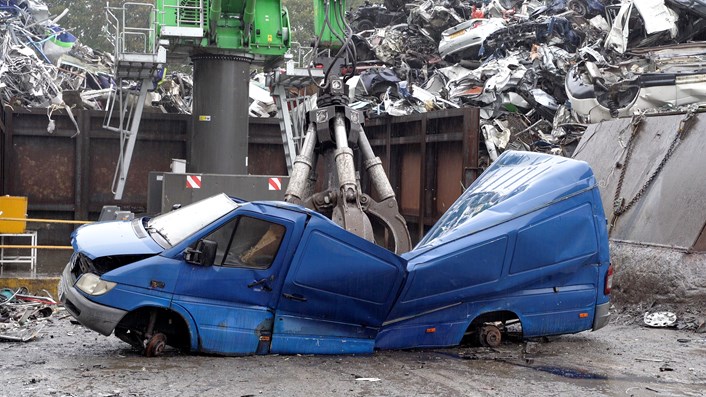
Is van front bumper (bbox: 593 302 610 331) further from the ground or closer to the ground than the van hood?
closer to the ground

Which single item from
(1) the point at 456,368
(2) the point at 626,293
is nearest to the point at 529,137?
(2) the point at 626,293

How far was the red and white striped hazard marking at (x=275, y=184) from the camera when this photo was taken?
1260cm

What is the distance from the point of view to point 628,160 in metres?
11.6

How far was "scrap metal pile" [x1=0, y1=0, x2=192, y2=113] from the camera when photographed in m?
16.7

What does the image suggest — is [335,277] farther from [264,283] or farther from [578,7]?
[578,7]

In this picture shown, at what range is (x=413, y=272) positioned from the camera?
26.7ft

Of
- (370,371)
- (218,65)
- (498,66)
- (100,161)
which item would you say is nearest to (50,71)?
(100,161)

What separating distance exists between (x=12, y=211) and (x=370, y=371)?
7503 millimetres

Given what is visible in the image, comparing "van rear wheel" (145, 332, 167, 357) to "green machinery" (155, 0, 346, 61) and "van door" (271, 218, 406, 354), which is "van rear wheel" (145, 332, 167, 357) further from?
"green machinery" (155, 0, 346, 61)

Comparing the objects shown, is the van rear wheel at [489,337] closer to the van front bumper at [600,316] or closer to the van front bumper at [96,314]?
the van front bumper at [600,316]

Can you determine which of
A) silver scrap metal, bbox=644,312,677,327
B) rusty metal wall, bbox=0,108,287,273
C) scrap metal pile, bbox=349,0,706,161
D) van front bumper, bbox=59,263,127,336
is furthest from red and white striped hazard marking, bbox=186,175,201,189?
silver scrap metal, bbox=644,312,677,327

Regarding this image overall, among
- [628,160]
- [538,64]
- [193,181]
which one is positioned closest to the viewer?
[628,160]

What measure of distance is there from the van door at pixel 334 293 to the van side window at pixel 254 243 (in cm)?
22

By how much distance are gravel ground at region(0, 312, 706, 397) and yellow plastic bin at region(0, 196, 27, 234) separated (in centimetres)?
446
